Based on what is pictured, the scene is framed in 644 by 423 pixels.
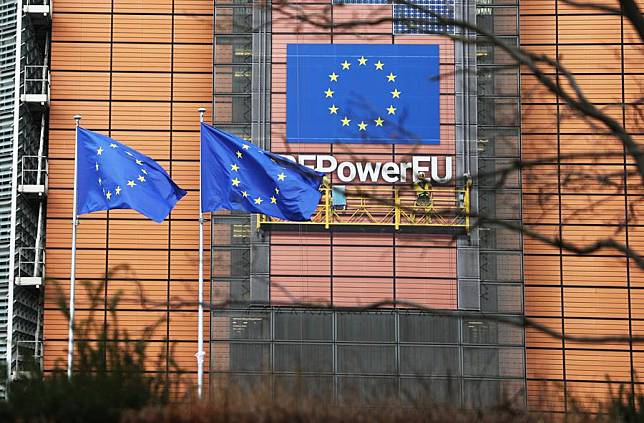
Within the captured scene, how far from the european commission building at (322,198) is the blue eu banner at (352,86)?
0.07m

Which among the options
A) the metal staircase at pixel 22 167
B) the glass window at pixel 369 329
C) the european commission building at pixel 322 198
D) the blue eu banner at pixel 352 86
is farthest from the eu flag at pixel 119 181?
the metal staircase at pixel 22 167

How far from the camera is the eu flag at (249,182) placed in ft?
103

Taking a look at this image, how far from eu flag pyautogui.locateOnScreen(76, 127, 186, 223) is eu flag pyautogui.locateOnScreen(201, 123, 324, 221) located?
1017 mm

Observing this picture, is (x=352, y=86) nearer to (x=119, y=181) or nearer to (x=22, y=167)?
(x=22, y=167)

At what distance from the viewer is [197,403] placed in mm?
11844

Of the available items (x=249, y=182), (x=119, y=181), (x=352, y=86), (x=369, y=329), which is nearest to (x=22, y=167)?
(x=352, y=86)

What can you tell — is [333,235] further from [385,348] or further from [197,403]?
[197,403]

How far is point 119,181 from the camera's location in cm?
3225

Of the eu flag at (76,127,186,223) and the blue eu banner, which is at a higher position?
the blue eu banner

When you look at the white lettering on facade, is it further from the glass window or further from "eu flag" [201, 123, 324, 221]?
"eu flag" [201, 123, 324, 221]

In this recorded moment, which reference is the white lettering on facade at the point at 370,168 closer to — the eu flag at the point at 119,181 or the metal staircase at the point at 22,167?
the metal staircase at the point at 22,167

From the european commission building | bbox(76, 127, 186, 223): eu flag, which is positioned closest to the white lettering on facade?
the european commission building

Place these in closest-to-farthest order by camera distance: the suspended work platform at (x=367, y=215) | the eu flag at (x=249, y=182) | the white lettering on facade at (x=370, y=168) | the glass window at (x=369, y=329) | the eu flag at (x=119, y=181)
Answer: the eu flag at (x=249, y=182) < the eu flag at (x=119, y=181) < the glass window at (x=369, y=329) < the suspended work platform at (x=367, y=215) < the white lettering on facade at (x=370, y=168)

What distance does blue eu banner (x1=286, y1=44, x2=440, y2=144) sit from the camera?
45031mm
